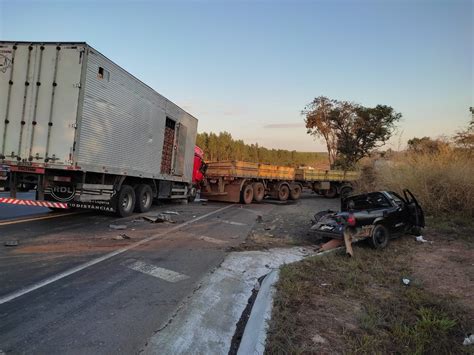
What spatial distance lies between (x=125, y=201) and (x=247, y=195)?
29.9ft

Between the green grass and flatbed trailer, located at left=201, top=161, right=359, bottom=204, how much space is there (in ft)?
42.4

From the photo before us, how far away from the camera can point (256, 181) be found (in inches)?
850

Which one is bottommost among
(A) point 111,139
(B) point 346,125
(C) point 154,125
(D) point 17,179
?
(D) point 17,179

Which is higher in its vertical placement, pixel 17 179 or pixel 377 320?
pixel 17 179

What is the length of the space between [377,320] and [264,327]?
4.44 ft

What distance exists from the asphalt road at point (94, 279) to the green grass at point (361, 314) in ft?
4.59

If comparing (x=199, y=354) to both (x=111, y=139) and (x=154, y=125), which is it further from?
(x=154, y=125)

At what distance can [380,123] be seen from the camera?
38.3 meters

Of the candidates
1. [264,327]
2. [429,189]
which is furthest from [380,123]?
Result: [264,327]

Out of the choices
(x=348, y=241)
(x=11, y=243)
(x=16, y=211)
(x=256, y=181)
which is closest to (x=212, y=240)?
(x=348, y=241)

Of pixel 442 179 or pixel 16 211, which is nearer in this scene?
pixel 16 211

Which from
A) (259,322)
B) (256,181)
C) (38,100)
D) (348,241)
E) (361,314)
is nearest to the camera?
(259,322)

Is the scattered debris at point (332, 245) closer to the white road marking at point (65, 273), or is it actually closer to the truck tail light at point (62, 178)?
the white road marking at point (65, 273)

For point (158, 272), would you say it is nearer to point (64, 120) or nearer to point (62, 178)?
point (62, 178)
